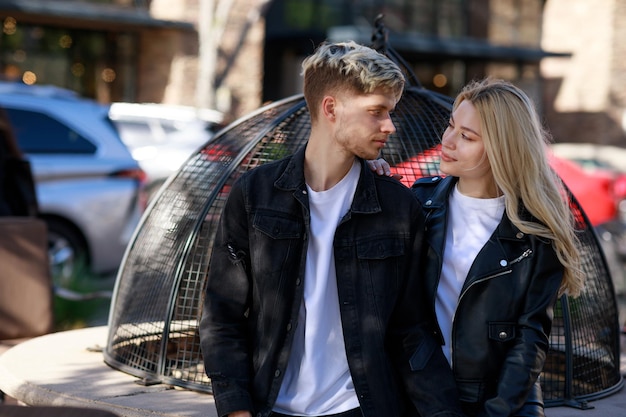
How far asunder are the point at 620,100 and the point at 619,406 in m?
30.9

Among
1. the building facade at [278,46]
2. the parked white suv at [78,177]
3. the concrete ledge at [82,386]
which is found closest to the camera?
the concrete ledge at [82,386]

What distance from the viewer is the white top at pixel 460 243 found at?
3.28m

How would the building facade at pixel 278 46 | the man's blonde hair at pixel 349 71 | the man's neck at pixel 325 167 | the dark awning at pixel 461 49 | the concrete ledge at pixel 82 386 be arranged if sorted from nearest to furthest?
the man's blonde hair at pixel 349 71 → the man's neck at pixel 325 167 → the concrete ledge at pixel 82 386 → the building facade at pixel 278 46 → the dark awning at pixel 461 49

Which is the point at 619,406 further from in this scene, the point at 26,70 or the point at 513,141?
the point at 26,70

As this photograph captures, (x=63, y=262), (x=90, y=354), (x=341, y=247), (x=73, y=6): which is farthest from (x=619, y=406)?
(x=73, y=6)

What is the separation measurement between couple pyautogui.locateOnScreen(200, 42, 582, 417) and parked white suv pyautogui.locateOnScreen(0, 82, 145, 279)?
6.86 metres

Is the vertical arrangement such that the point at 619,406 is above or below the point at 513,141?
below

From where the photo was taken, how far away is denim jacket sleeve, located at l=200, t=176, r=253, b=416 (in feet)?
10.1

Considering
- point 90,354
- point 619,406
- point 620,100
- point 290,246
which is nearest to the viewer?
point 290,246

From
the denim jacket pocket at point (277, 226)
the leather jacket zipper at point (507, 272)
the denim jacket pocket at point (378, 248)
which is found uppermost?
the denim jacket pocket at point (277, 226)

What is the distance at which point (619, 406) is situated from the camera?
4.22 meters

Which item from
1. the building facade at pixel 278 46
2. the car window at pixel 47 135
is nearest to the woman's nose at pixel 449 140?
the car window at pixel 47 135

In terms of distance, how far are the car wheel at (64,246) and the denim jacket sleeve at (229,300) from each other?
6474 mm

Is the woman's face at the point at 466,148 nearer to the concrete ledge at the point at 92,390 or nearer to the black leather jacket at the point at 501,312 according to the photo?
the black leather jacket at the point at 501,312
